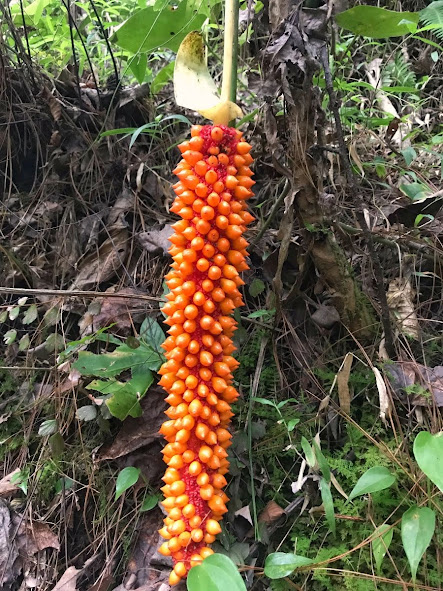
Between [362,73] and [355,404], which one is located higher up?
[362,73]

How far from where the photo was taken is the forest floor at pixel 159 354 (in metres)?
1.42

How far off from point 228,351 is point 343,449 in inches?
20.5

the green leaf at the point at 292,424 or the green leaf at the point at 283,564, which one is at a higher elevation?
the green leaf at the point at 292,424

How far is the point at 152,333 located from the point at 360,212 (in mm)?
866

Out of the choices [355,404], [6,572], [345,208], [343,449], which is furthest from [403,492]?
[6,572]

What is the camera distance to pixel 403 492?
1336 mm

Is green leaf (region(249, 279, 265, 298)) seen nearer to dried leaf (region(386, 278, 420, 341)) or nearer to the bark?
the bark

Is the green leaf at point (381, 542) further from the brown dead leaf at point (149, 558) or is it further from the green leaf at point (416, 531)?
the brown dead leaf at point (149, 558)

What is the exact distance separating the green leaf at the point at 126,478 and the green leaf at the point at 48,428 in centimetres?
43

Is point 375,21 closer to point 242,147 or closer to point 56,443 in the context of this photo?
point 242,147

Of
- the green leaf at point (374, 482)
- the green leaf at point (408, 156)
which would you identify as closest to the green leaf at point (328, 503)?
the green leaf at point (374, 482)

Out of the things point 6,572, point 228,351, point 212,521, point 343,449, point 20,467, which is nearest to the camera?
point 212,521

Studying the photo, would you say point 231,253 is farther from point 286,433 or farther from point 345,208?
point 345,208

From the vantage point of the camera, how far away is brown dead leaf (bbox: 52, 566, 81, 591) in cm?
148
